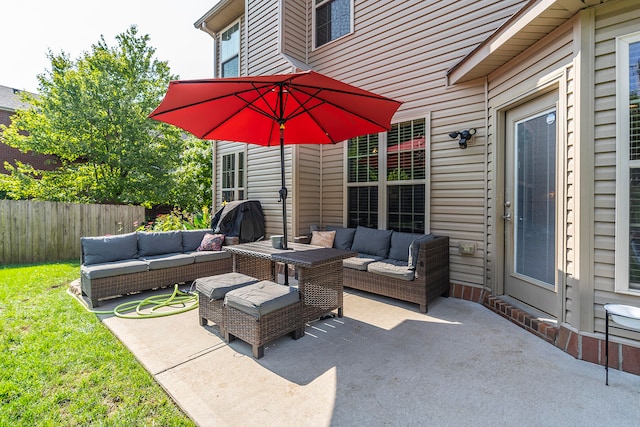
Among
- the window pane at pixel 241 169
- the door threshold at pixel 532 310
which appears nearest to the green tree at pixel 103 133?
the window pane at pixel 241 169

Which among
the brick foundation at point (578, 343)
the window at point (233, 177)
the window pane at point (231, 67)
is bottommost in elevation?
the brick foundation at point (578, 343)

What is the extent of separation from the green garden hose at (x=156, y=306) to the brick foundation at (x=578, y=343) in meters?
3.79

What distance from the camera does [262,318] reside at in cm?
258

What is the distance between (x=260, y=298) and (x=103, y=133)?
34.6ft

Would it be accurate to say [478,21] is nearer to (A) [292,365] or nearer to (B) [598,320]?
(B) [598,320]

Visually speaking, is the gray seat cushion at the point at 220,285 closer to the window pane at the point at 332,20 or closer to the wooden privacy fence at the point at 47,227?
the window pane at the point at 332,20

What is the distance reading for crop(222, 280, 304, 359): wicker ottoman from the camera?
8.41 feet

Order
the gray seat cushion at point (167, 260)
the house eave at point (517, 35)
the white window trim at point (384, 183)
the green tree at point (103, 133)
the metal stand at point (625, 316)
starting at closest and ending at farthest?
1. the metal stand at point (625, 316)
2. the house eave at point (517, 35)
3. the gray seat cushion at point (167, 260)
4. the white window trim at point (384, 183)
5. the green tree at point (103, 133)

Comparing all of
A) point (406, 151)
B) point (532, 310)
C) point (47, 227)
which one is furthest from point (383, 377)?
point (47, 227)

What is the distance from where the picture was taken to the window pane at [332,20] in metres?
5.67

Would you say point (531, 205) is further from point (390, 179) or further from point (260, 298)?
point (260, 298)

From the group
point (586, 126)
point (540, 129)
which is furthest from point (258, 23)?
point (586, 126)

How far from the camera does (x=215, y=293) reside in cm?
296

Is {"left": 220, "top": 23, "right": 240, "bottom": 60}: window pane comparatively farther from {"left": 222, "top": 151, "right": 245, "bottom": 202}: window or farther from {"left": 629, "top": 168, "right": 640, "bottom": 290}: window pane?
{"left": 629, "top": 168, "right": 640, "bottom": 290}: window pane
